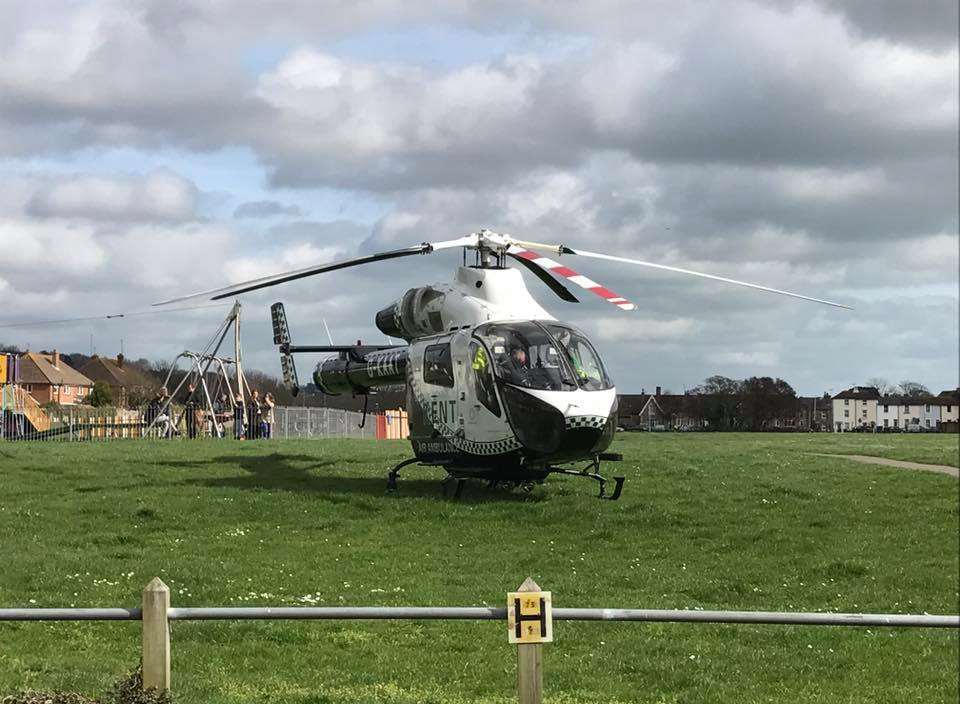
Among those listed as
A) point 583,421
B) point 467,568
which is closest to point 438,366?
point 583,421

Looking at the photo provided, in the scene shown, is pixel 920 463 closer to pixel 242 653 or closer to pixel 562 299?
pixel 562 299

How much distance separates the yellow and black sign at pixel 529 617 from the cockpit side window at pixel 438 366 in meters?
17.8

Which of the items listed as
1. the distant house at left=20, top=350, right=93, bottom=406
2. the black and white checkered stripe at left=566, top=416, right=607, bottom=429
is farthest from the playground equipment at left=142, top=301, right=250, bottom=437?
the distant house at left=20, top=350, right=93, bottom=406

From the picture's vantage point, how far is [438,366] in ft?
90.3

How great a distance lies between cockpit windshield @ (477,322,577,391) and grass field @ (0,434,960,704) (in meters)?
2.71

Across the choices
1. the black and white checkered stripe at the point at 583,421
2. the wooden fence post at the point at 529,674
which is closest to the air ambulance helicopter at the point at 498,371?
the black and white checkered stripe at the point at 583,421

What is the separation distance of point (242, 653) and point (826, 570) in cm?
1080

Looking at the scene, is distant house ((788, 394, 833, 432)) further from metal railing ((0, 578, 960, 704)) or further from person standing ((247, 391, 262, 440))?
metal railing ((0, 578, 960, 704))

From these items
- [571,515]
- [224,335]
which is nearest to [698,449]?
[571,515]

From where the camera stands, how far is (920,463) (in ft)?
129

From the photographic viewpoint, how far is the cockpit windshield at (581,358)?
24859 mm

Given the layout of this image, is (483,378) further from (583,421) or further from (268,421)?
(268,421)

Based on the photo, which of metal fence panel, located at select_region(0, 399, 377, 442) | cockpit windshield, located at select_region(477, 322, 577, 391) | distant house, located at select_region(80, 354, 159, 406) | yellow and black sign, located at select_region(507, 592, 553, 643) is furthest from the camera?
distant house, located at select_region(80, 354, 159, 406)

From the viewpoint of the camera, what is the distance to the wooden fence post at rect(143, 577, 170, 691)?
9.34m
